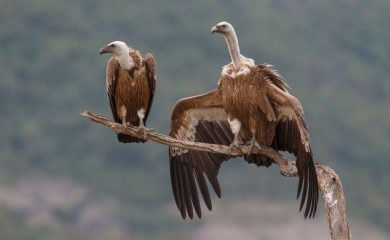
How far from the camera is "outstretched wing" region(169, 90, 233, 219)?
61.3 ft

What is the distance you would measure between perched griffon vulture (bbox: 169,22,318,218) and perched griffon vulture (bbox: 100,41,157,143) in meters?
0.43

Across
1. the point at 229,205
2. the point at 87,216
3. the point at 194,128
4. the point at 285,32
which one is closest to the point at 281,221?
the point at 229,205

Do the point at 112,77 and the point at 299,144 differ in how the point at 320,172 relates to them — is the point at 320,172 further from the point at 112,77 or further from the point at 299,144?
the point at 112,77

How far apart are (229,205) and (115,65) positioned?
49820 millimetres

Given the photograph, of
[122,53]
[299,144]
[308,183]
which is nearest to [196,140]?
[122,53]

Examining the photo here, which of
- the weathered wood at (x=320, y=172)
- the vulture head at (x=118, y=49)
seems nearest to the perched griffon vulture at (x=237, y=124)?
the weathered wood at (x=320, y=172)

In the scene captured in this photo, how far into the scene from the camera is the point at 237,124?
59.0 feet

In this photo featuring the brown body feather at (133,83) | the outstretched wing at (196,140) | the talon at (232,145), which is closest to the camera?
the talon at (232,145)

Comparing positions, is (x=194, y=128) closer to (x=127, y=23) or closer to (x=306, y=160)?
(x=306, y=160)

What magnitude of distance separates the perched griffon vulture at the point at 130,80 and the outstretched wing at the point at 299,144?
173cm

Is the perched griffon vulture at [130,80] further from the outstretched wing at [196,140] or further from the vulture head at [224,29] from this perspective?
the vulture head at [224,29]

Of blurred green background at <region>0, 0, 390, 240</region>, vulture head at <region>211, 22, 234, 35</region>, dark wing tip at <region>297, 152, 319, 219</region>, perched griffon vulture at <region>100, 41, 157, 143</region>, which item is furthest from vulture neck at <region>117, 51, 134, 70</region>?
blurred green background at <region>0, 0, 390, 240</region>

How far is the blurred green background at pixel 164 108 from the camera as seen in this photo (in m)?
68.6

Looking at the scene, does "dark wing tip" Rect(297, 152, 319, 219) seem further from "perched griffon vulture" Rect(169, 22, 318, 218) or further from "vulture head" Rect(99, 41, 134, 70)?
"vulture head" Rect(99, 41, 134, 70)
